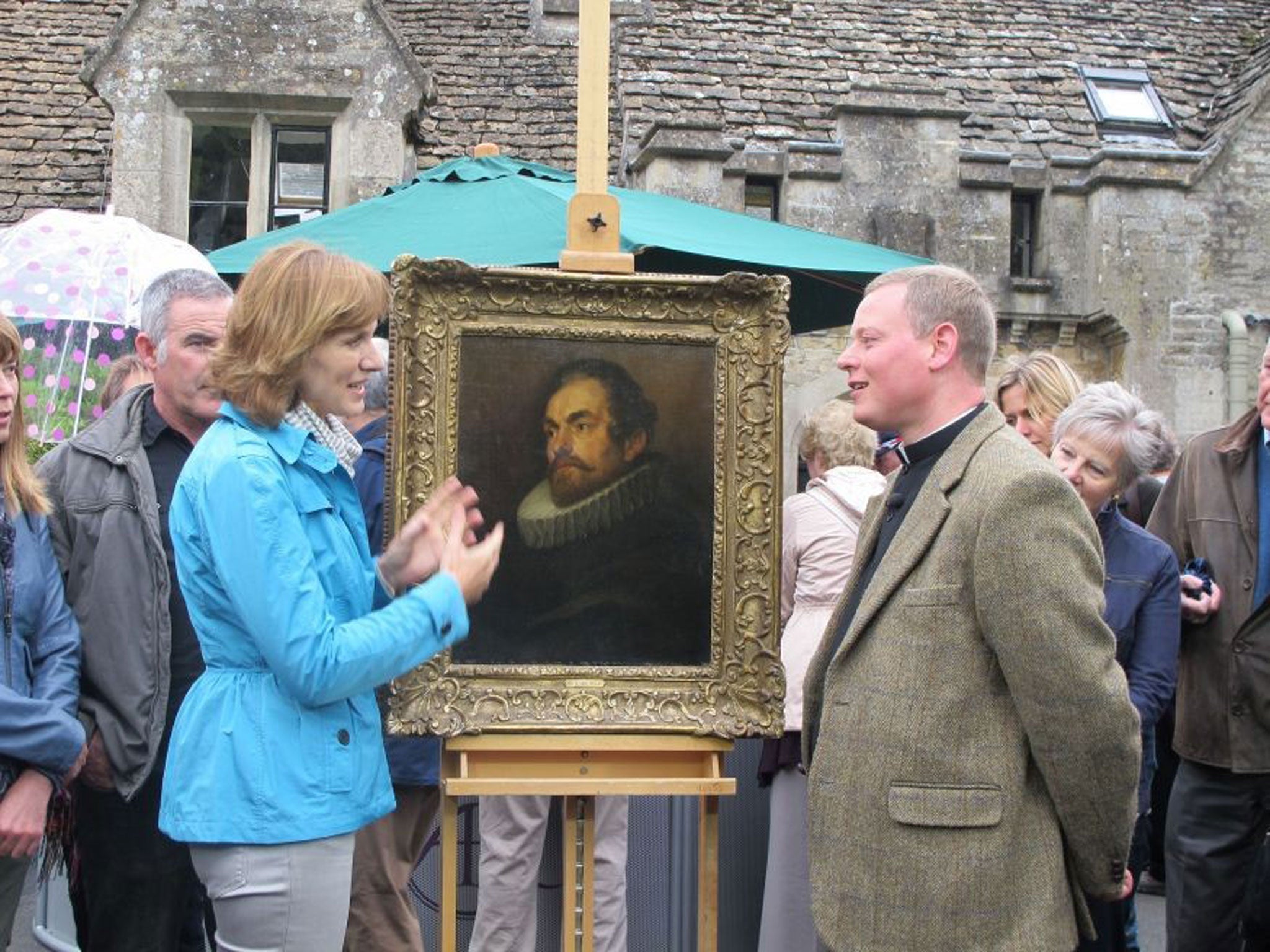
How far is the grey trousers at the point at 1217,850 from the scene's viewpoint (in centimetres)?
419

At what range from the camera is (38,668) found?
11.1ft

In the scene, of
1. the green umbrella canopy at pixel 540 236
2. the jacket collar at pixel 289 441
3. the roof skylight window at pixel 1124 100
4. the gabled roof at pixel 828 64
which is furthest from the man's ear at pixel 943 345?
the roof skylight window at pixel 1124 100

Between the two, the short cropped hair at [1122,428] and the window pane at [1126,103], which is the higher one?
the window pane at [1126,103]

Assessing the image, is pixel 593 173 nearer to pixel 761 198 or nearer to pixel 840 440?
pixel 840 440

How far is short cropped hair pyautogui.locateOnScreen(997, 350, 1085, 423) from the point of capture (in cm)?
469

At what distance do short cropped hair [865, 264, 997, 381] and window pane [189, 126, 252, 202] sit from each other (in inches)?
409

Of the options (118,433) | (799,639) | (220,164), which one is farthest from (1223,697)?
(220,164)

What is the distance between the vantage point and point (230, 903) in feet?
8.57

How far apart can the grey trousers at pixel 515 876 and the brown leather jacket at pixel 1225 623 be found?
72.9 inches

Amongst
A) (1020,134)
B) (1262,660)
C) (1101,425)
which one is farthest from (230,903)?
(1020,134)

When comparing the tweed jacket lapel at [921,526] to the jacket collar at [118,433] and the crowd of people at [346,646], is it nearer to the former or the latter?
the crowd of people at [346,646]

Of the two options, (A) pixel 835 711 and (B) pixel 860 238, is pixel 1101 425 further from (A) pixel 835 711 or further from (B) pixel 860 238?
(B) pixel 860 238

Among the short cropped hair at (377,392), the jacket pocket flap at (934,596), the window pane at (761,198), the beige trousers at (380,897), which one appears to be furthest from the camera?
the window pane at (761,198)

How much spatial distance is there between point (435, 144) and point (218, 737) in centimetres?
1088
